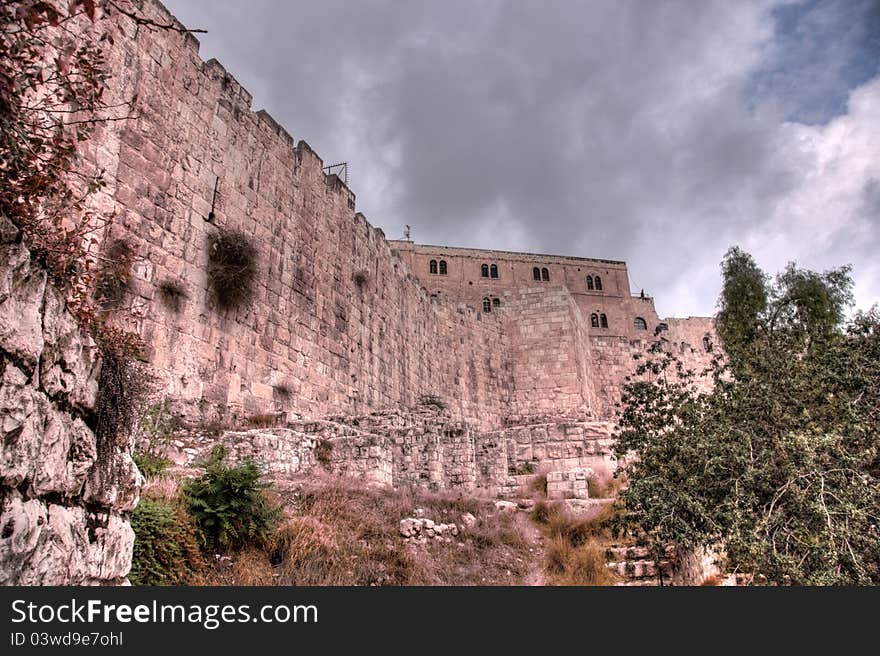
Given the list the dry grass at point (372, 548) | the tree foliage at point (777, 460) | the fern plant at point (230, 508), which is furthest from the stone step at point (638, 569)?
the fern plant at point (230, 508)

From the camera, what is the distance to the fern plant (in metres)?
6.86

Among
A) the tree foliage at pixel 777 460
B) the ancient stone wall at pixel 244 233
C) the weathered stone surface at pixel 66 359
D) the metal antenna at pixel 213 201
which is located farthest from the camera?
the metal antenna at pixel 213 201

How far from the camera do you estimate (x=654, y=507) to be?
7.23 meters

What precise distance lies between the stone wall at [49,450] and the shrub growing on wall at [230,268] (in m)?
9.44

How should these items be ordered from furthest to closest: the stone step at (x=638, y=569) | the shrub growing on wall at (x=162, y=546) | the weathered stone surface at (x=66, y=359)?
the stone step at (x=638, y=569)
the shrub growing on wall at (x=162, y=546)
the weathered stone surface at (x=66, y=359)

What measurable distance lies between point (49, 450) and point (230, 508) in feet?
15.2

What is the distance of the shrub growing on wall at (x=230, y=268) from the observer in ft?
40.8

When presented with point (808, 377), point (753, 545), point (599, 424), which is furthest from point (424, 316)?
point (753, 545)

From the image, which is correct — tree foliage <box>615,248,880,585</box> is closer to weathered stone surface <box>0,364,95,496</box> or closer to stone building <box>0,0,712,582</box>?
stone building <box>0,0,712,582</box>

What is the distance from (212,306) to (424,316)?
1215 cm

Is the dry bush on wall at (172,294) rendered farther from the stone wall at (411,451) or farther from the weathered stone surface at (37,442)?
the weathered stone surface at (37,442)

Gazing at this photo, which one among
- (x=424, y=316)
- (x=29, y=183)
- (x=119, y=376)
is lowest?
(x=119, y=376)

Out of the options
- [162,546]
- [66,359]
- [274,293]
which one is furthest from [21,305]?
[274,293]
